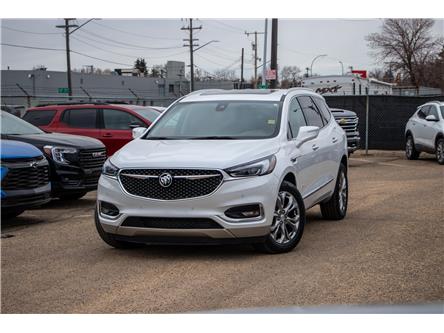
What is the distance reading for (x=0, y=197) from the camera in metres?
8.30

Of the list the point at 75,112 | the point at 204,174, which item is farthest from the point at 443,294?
the point at 75,112

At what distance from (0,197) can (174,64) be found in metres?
72.2

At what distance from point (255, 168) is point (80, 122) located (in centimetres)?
806

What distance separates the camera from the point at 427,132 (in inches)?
745

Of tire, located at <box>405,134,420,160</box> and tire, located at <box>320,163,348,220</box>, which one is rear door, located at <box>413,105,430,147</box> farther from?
tire, located at <box>320,163,348,220</box>

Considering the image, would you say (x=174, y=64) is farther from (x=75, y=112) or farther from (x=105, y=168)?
(x=105, y=168)

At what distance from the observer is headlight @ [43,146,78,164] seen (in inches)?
415

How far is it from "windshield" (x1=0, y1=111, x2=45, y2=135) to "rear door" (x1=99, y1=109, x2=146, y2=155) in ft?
7.96

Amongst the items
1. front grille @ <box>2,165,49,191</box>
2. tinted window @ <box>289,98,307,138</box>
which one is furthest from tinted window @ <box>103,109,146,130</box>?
tinted window @ <box>289,98,307,138</box>

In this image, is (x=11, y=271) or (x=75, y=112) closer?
(x=11, y=271)

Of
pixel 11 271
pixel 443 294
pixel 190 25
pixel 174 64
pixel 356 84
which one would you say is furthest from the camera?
pixel 174 64

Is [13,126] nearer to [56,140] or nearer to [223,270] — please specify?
[56,140]

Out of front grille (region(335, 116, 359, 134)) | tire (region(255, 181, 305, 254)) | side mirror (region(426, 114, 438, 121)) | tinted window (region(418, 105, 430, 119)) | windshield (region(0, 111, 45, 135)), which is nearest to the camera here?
tire (region(255, 181, 305, 254))

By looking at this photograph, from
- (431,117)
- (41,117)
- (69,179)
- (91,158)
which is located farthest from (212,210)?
(431,117)
